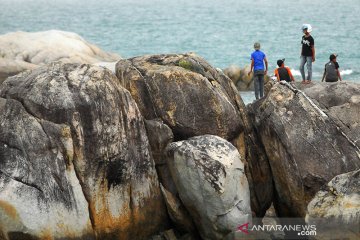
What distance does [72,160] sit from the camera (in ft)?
62.1

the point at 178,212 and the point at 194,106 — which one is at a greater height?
the point at 194,106

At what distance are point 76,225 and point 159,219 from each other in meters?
2.92

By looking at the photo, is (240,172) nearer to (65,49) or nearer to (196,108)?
(196,108)

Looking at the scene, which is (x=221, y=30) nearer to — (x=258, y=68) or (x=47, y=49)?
(x=47, y=49)

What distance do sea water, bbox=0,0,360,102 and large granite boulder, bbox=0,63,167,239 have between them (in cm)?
3685

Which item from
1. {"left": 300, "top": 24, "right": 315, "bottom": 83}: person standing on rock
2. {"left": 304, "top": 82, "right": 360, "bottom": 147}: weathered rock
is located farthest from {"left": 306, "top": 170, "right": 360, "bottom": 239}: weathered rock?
{"left": 300, "top": 24, "right": 315, "bottom": 83}: person standing on rock

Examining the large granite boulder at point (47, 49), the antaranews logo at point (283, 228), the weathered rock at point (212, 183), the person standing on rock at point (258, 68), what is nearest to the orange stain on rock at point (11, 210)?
the weathered rock at point (212, 183)

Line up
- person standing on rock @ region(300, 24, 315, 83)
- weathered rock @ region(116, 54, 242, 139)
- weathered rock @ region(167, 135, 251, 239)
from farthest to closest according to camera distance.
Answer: person standing on rock @ region(300, 24, 315, 83) < weathered rock @ region(116, 54, 242, 139) < weathered rock @ region(167, 135, 251, 239)

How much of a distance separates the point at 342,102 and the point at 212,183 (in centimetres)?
687

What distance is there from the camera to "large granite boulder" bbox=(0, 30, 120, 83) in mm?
50688

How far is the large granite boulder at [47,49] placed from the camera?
1996 inches

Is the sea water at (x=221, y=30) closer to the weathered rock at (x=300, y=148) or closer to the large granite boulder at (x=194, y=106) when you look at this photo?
the large granite boulder at (x=194, y=106)

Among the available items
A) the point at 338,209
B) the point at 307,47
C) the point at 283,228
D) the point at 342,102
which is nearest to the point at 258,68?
the point at 307,47

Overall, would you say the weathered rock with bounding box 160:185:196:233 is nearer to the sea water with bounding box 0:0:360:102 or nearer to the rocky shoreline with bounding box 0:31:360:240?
the rocky shoreline with bounding box 0:31:360:240
